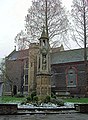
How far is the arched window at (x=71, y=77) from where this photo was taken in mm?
44600

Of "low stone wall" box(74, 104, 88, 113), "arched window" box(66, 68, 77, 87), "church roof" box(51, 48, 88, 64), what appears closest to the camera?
"low stone wall" box(74, 104, 88, 113)

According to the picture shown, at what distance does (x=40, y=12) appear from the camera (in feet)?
98.7

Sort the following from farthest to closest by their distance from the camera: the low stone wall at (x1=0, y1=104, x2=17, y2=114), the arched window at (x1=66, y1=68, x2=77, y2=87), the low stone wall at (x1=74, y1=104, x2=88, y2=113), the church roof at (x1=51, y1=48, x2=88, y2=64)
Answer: the church roof at (x1=51, y1=48, x2=88, y2=64)
the arched window at (x1=66, y1=68, x2=77, y2=87)
the low stone wall at (x1=74, y1=104, x2=88, y2=113)
the low stone wall at (x1=0, y1=104, x2=17, y2=114)

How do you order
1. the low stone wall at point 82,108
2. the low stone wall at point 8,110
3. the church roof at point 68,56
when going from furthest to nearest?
the church roof at point 68,56
the low stone wall at point 82,108
the low stone wall at point 8,110

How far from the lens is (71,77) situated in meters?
Result: 45.3

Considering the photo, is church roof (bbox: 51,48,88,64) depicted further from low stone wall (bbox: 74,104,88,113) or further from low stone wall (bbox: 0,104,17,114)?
low stone wall (bbox: 0,104,17,114)

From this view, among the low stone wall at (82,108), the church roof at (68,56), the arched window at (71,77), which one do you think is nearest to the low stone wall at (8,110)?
the low stone wall at (82,108)

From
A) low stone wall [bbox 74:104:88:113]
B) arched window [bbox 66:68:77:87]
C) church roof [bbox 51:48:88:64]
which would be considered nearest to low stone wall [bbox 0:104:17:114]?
low stone wall [bbox 74:104:88:113]

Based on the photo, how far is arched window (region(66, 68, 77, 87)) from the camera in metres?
44.6

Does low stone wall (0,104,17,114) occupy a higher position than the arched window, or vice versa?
the arched window

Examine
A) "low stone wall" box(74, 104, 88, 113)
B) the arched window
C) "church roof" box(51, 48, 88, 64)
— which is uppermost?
"church roof" box(51, 48, 88, 64)

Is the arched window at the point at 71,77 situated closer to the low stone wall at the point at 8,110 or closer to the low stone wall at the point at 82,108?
the low stone wall at the point at 82,108

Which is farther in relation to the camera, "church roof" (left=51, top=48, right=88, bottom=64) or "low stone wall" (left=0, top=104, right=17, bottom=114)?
"church roof" (left=51, top=48, right=88, bottom=64)

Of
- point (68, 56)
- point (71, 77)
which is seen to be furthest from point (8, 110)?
point (68, 56)
